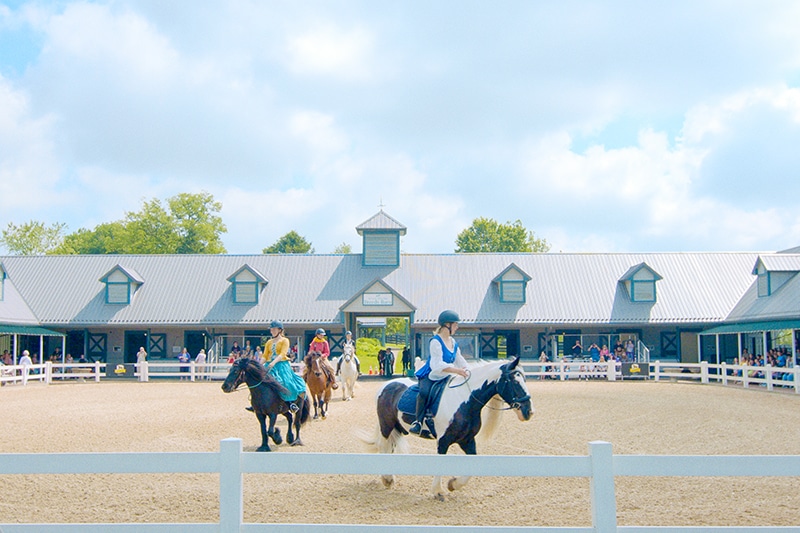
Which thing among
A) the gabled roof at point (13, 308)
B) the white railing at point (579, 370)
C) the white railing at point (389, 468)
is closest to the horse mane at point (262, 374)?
the white railing at point (389, 468)

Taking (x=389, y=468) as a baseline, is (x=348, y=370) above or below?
below

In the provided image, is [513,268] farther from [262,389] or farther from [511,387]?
[511,387]

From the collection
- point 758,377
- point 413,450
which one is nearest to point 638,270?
point 758,377

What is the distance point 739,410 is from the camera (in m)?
18.3

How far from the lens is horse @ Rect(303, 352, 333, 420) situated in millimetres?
16797

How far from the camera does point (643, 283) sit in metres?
37.7

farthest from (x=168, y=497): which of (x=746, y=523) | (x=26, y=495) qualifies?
(x=746, y=523)

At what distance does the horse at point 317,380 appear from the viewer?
55.1 feet

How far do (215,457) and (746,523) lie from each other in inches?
212

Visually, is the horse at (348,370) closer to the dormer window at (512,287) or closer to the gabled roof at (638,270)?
the dormer window at (512,287)

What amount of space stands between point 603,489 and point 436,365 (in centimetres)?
351

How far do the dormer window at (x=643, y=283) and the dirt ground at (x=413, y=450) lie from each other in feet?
44.8

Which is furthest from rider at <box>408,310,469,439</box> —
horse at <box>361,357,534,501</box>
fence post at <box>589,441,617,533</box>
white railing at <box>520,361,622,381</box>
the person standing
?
the person standing

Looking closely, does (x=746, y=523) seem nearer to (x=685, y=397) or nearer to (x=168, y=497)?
(x=168, y=497)
